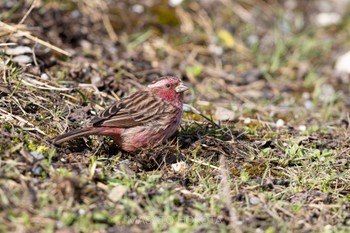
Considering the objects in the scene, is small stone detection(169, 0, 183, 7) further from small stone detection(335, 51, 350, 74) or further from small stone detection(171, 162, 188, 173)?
small stone detection(171, 162, 188, 173)

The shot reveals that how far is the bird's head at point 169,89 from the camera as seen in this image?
588 centimetres

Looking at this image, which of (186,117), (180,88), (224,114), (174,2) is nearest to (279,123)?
(224,114)

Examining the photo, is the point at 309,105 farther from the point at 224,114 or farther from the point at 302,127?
the point at 224,114

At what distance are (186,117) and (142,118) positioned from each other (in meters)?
1.15

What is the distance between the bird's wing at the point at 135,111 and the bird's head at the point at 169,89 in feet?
0.20

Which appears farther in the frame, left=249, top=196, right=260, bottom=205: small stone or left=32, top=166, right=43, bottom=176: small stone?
left=249, top=196, right=260, bottom=205: small stone

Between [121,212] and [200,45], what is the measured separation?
5.51 metres

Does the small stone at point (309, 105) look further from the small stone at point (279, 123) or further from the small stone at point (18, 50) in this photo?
the small stone at point (18, 50)

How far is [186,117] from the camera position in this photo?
668cm

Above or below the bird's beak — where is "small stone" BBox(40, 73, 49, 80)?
below

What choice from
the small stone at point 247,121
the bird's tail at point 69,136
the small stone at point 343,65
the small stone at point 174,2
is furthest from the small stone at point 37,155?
the small stone at point 343,65

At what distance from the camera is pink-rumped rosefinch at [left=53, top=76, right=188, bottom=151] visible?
17.4 feet

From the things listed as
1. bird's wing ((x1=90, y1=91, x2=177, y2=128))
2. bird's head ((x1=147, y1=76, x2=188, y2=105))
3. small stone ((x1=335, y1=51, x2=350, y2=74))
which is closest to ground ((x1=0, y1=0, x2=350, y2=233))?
small stone ((x1=335, y1=51, x2=350, y2=74))

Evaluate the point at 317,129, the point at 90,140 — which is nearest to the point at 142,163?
the point at 90,140
